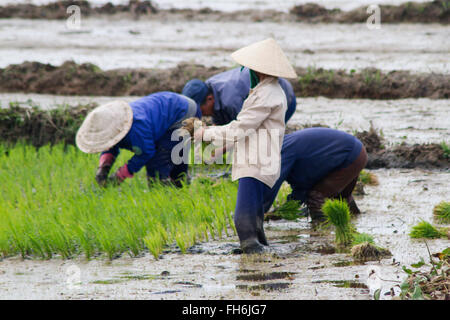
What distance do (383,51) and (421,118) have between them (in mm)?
3479

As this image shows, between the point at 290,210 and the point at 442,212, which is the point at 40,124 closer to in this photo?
the point at 290,210

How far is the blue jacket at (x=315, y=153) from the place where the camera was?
14.1 ft

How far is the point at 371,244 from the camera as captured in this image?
12.1 ft

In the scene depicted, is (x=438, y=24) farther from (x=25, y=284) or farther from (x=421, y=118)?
(x=25, y=284)

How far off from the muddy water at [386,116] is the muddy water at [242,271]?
2.43m

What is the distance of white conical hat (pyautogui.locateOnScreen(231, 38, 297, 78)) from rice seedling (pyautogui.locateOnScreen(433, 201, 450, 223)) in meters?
1.59

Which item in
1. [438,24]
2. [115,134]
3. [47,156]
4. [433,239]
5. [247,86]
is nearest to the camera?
[433,239]

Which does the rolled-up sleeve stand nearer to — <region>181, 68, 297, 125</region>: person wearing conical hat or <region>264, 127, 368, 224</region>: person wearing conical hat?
<region>264, 127, 368, 224</region>: person wearing conical hat

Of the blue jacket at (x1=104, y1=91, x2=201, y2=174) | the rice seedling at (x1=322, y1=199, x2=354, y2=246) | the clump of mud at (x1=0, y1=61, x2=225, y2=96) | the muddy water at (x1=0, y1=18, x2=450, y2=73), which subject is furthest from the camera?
the muddy water at (x1=0, y1=18, x2=450, y2=73)

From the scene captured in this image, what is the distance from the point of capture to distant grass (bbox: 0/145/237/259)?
13.7 ft

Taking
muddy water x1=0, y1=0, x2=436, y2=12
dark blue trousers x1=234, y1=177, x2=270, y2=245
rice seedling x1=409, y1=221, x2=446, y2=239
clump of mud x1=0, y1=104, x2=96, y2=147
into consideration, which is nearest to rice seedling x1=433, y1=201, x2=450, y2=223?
rice seedling x1=409, y1=221, x2=446, y2=239

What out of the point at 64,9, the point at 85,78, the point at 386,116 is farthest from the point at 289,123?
the point at 64,9

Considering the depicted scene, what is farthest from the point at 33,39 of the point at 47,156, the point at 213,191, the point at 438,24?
the point at 213,191

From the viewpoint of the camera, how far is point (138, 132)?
5.16 m
